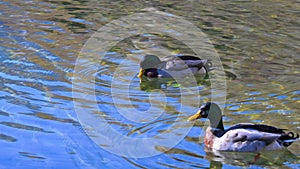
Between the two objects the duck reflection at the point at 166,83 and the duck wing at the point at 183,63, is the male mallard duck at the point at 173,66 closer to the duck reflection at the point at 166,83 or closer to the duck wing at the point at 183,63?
the duck wing at the point at 183,63

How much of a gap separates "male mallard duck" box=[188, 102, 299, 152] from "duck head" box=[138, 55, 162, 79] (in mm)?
3176

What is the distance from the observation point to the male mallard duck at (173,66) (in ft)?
36.2

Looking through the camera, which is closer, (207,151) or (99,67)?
(207,151)

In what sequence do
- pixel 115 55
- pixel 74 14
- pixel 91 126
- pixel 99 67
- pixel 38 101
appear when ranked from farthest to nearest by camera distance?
1. pixel 74 14
2. pixel 115 55
3. pixel 99 67
4. pixel 38 101
5. pixel 91 126

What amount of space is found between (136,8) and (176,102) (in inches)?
267

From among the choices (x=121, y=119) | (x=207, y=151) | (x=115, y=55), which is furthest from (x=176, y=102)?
(x=115, y=55)

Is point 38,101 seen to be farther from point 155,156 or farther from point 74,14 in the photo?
point 74,14

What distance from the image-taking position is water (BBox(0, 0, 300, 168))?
7.70 metres

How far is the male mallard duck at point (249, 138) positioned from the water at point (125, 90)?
100 mm

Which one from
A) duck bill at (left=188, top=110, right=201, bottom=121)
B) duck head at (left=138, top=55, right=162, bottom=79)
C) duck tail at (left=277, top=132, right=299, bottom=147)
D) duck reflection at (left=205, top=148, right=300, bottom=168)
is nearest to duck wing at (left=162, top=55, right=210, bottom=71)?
duck head at (left=138, top=55, right=162, bottom=79)

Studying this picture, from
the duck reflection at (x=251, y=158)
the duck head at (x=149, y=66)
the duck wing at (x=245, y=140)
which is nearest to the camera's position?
the duck reflection at (x=251, y=158)

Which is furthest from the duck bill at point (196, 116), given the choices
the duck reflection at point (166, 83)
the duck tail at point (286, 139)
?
the duck reflection at point (166, 83)

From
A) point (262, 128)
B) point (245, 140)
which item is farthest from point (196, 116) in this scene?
point (262, 128)

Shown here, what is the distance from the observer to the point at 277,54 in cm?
1207
